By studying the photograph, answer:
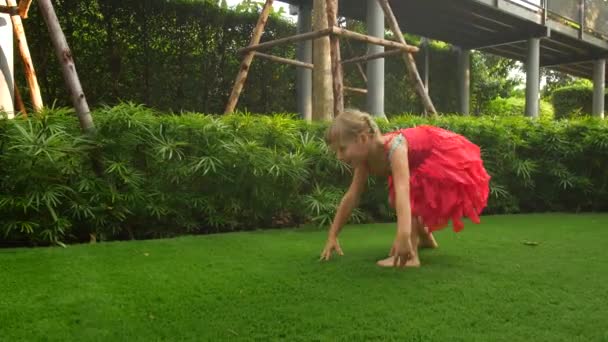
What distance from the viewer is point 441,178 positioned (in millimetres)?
2732

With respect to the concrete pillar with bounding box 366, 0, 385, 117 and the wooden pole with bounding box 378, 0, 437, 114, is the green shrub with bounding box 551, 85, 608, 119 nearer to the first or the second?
the concrete pillar with bounding box 366, 0, 385, 117

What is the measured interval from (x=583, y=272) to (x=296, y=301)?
4.65 ft

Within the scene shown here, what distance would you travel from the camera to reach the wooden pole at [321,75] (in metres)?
5.49

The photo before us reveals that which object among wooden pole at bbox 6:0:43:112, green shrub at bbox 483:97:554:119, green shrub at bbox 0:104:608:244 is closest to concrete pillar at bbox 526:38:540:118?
green shrub at bbox 483:97:554:119

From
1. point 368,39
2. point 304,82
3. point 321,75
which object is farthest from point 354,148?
point 304,82

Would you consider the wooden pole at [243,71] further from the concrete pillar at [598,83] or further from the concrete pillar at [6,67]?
the concrete pillar at [598,83]

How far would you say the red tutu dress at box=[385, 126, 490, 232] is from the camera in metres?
2.73

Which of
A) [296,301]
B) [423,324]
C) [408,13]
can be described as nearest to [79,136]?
[296,301]

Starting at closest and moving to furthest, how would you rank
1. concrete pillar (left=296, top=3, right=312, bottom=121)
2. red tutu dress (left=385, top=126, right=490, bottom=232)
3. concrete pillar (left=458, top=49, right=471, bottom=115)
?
red tutu dress (left=385, top=126, right=490, bottom=232) → concrete pillar (left=296, top=3, right=312, bottom=121) → concrete pillar (left=458, top=49, right=471, bottom=115)

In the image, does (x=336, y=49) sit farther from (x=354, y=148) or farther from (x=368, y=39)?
(x=354, y=148)

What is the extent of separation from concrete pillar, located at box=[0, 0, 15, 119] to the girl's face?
2.71 metres

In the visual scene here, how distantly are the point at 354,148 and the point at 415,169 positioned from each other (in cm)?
49

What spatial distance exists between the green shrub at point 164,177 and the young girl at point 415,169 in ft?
3.68

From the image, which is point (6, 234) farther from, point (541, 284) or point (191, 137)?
point (541, 284)
